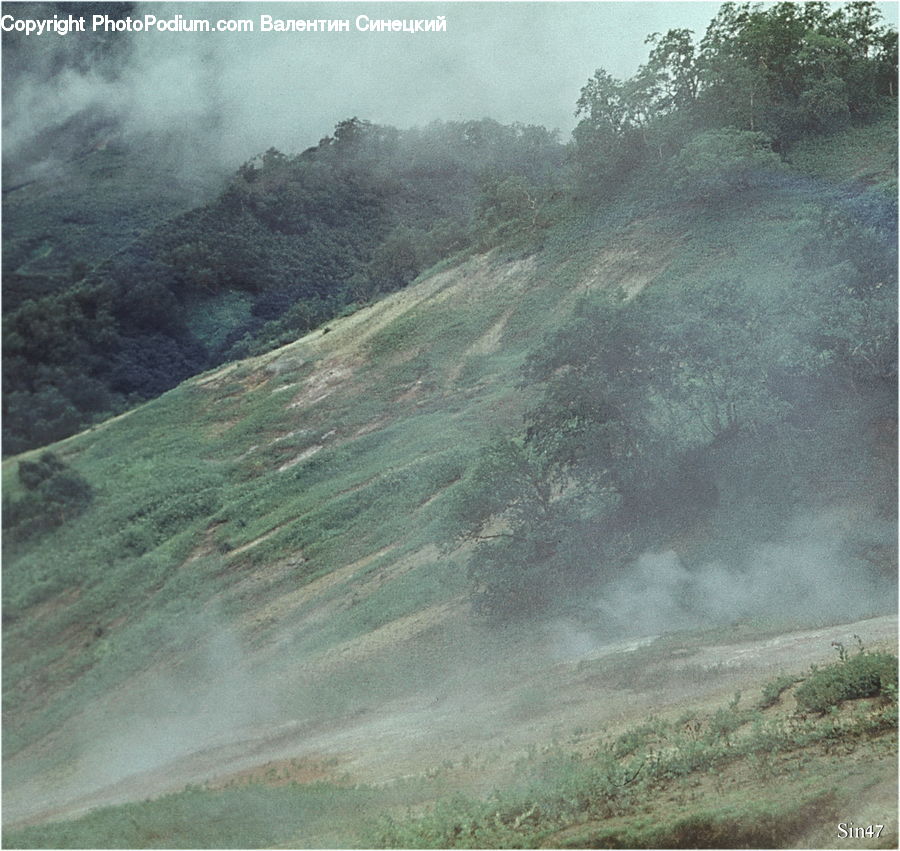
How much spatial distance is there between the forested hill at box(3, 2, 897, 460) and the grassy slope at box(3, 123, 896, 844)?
0.43 metres

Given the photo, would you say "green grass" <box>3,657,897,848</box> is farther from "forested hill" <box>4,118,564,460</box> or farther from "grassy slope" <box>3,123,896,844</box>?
"forested hill" <box>4,118,564,460</box>

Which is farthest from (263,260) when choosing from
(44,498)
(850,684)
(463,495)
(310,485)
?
(850,684)

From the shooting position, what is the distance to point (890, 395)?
13570 mm

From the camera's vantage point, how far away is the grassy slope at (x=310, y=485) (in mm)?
10164

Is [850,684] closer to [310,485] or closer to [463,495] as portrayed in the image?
[463,495]

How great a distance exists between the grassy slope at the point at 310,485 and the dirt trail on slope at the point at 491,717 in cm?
57

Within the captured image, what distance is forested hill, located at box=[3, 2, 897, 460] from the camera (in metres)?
11.4

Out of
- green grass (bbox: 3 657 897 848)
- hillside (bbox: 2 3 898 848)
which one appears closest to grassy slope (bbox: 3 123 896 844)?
hillside (bbox: 2 3 898 848)

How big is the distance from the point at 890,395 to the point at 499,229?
20.3 ft

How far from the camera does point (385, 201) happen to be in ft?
50.0

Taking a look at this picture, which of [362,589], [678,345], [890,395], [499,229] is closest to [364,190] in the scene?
[499,229]

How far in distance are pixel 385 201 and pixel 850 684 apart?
30.8ft

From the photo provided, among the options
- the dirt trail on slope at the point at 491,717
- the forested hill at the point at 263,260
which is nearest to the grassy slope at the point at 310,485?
the forested hill at the point at 263,260

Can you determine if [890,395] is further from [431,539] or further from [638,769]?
[638,769]
